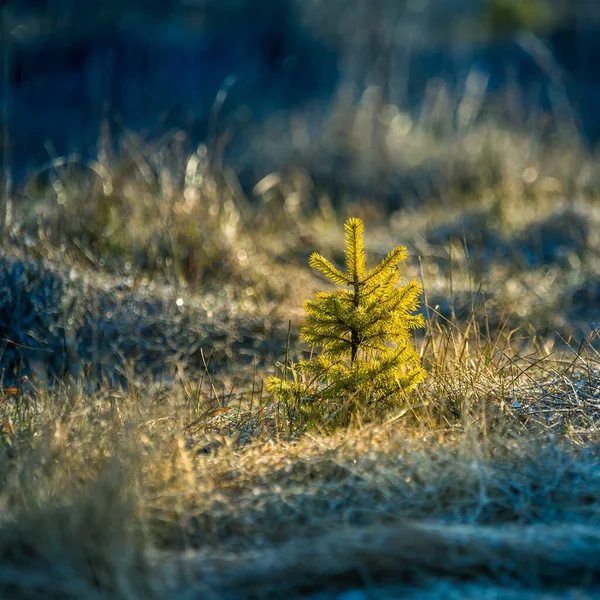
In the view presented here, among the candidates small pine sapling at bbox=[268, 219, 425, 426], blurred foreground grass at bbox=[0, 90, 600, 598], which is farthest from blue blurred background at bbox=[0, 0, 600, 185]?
small pine sapling at bbox=[268, 219, 425, 426]

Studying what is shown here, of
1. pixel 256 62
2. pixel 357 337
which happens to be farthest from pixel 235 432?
pixel 256 62

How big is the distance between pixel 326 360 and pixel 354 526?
805 millimetres

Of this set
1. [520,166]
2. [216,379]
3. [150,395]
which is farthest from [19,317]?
[520,166]

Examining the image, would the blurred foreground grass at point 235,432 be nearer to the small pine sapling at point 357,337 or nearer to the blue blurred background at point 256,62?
the small pine sapling at point 357,337

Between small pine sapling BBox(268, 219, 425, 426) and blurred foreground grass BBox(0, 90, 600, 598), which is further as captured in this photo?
small pine sapling BBox(268, 219, 425, 426)

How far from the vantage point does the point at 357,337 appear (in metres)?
2.70

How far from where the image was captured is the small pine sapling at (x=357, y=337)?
2.62 m

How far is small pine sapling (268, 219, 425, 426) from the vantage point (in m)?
2.62

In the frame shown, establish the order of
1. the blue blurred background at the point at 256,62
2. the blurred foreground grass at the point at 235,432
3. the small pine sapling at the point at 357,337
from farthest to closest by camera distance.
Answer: the blue blurred background at the point at 256,62 < the small pine sapling at the point at 357,337 < the blurred foreground grass at the point at 235,432

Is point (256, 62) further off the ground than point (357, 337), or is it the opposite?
point (256, 62)

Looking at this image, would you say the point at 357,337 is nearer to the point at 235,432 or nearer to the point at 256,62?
the point at 235,432

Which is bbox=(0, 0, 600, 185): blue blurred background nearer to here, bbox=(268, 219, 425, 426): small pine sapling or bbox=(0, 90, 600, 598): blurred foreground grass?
bbox=(0, 90, 600, 598): blurred foreground grass

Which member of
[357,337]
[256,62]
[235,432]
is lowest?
[235,432]

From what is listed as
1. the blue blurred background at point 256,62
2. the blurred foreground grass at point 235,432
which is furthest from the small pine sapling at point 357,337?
the blue blurred background at point 256,62
